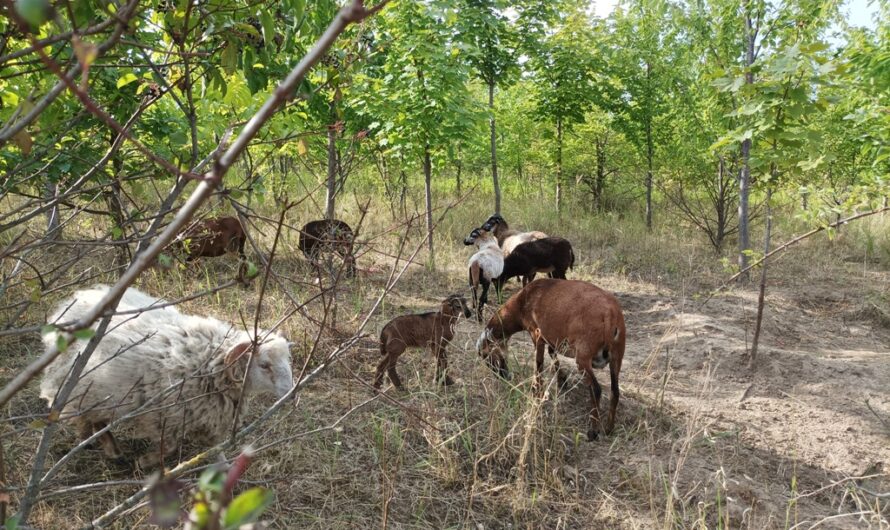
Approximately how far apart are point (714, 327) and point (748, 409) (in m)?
1.87

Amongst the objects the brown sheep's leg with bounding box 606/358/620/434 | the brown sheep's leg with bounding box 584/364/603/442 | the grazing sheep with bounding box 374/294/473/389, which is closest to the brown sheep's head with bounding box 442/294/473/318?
the grazing sheep with bounding box 374/294/473/389

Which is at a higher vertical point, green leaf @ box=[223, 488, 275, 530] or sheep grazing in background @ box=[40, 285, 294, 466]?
green leaf @ box=[223, 488, 275, 530]

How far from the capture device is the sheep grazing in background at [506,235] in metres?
8.38

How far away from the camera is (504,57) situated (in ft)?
32.2

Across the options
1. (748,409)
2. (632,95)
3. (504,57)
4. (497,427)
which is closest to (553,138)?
(632,95)

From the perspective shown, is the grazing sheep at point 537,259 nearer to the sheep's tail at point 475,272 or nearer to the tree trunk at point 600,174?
the sheep's tail at point 475,272

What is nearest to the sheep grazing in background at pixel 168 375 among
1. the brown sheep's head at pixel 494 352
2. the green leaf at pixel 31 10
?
the brown sheep's head at pixel 494 352

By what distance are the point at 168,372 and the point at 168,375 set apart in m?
0.02

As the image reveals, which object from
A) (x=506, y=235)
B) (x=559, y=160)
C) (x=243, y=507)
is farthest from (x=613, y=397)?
(x=559, y=160)

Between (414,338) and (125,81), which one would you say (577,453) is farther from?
(125,81)

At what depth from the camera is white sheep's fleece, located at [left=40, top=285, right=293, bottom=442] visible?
332 cm

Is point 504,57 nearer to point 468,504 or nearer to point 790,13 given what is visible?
point 790,13

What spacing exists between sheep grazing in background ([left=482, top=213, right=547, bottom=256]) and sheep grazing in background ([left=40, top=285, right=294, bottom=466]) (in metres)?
4.90

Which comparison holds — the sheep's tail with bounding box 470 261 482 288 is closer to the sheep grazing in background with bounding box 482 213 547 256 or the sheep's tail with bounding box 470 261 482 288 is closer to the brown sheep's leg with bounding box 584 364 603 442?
the sheep grazing in background with bounding box 482 213 547 256
